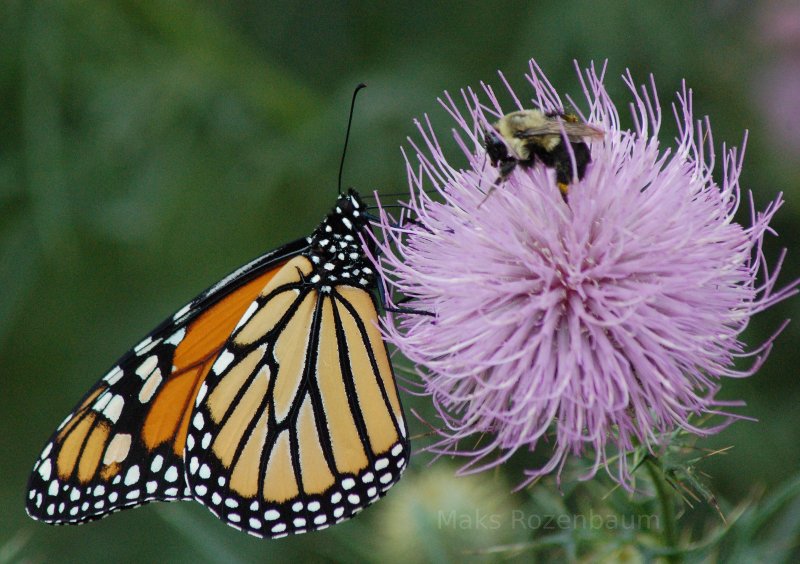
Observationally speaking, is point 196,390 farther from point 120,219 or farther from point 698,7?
point 698,7

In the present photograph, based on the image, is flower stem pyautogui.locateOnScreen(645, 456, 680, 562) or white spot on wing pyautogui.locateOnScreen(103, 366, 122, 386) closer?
flower stem pyautogui.locateOnScreen(645, 456, 680, 562)

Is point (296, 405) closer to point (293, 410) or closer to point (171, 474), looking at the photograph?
point (293, 410)

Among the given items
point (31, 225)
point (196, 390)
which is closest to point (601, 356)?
point (196, 390)

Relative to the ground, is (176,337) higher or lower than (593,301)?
higher

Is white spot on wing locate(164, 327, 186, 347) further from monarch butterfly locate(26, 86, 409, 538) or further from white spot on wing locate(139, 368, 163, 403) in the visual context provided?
white spot on wing locate(139, 368, 163, 403)

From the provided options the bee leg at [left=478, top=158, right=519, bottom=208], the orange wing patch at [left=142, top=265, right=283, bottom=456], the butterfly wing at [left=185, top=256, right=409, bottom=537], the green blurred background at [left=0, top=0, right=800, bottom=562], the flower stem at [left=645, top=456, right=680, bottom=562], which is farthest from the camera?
the green blurred background at [left=0, top=0, right=800, bottom=562]


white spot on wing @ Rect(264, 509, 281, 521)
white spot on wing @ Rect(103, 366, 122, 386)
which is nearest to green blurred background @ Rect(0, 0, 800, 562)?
white spot on wing @ Rect(264, 509, 281, 521)

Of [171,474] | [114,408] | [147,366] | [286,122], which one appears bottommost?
[171,474]

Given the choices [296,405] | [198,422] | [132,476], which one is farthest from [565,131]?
[132,476]
